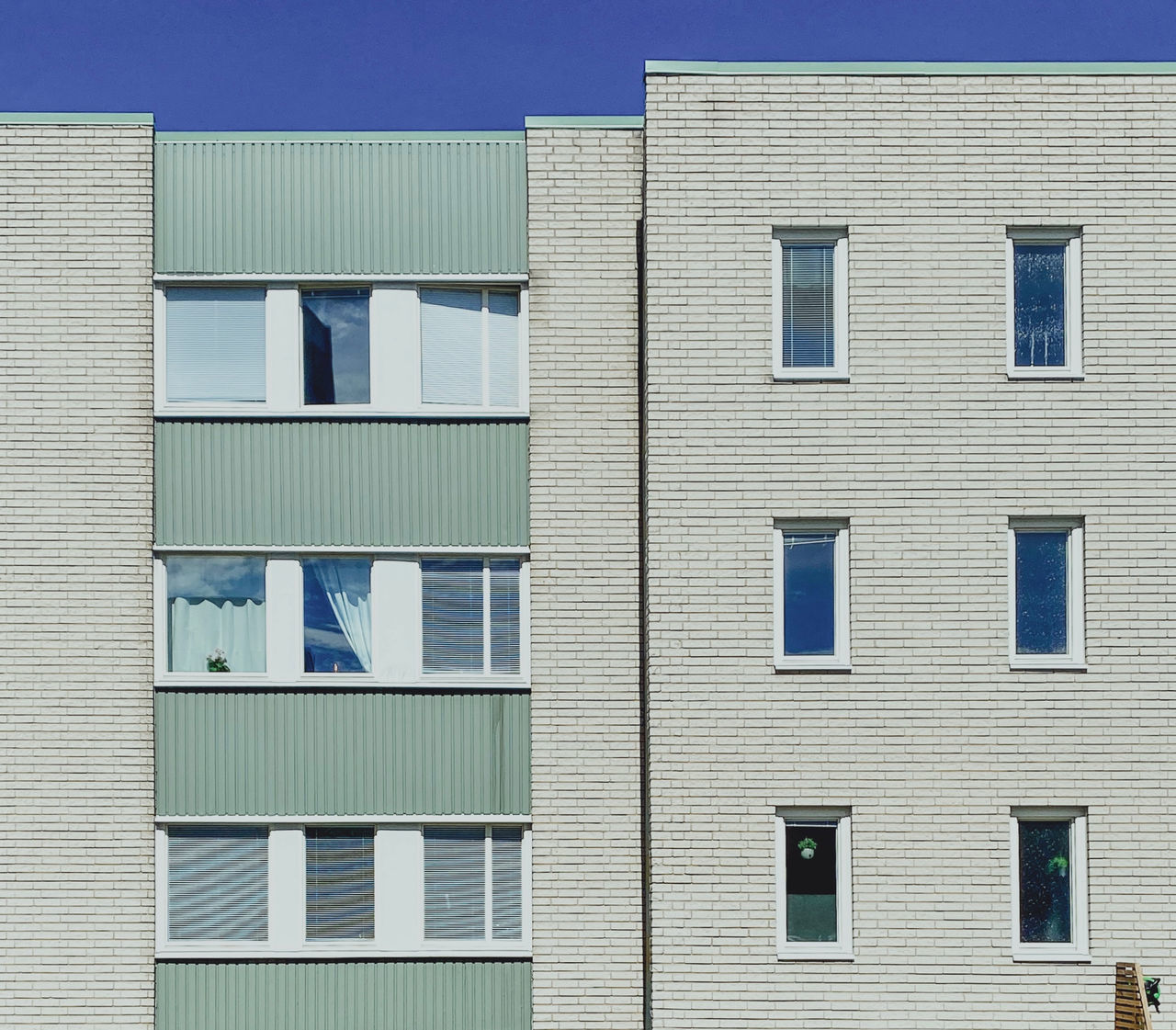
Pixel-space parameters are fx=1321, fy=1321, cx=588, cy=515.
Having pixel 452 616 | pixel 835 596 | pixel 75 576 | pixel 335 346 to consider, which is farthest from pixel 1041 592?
pixel 75 576

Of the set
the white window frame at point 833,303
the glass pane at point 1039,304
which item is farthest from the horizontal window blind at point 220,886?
the glass pane at point 1039,304

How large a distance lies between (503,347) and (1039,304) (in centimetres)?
567

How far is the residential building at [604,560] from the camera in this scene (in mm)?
13031

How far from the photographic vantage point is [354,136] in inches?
572

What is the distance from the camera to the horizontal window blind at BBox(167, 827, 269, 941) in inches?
549

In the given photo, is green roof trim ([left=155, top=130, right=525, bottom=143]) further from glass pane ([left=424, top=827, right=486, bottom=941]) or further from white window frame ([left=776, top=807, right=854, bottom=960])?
white window frame ([left=776, top=807, right=854, bottom=960])

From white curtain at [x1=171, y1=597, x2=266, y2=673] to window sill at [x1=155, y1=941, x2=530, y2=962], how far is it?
Result: 2.91m

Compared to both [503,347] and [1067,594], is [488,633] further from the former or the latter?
[1067,594]

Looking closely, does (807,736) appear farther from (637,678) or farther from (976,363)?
(976,363)

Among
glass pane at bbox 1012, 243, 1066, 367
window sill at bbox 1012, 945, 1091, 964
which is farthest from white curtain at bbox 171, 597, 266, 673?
glass pane at bbox 1012, 243, 1066, 367

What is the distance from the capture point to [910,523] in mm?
13289

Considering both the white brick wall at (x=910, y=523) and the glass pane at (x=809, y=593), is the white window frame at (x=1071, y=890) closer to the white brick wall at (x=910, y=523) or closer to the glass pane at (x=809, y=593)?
the white brick wall at (x=910, y=523)

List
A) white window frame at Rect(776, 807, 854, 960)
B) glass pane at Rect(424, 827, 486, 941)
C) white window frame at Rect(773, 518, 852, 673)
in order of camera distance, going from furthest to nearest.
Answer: glass pane at Rect(424, 827, 486, 941) < white window frame at Rect(773, 518, 852, 673) < white window frame at Rect(776, 807, 854, 960)

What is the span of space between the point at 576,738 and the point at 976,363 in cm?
568
